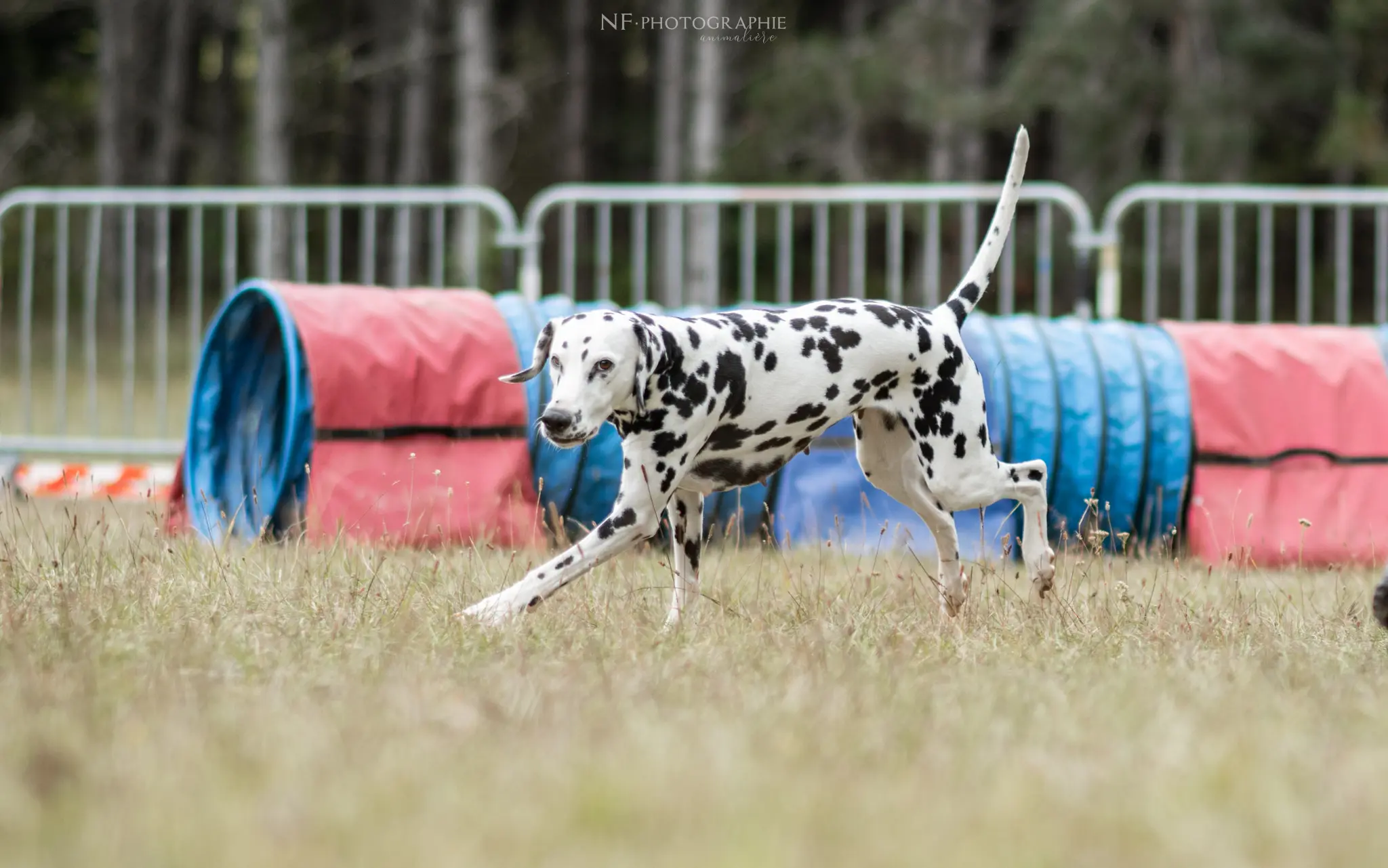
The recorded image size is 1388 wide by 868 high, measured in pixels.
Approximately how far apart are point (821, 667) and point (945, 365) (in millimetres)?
1366

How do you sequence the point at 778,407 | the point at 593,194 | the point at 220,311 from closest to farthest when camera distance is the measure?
the point at 778,407
the point at 220,311
the point at 593,194

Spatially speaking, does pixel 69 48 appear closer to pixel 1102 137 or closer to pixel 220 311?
pixel 1102 137

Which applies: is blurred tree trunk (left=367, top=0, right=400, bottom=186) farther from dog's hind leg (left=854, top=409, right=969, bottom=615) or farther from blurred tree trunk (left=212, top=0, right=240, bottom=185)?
dog's hind leg (left=854, top=409, right=969, bottom=615)

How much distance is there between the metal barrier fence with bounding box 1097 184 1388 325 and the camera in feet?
27.2

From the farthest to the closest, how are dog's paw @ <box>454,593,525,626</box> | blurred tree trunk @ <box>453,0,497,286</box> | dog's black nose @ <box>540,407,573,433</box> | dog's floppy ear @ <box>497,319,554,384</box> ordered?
blurred tree trunk @ <box>453,0,497,286</box> → dog's floppy ear @ <box>497,319,554,384</box> → dog's paw @ <box>454,593,525,626</box> → dog's black nose @ <box>540,407,573,433</box>

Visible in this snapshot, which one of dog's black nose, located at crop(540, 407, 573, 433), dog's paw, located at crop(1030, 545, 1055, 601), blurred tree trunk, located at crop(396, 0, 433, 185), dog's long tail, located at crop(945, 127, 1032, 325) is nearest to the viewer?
dog's black nose, located at crop(540, 407, 573, 433)

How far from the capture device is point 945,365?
15.0 feet

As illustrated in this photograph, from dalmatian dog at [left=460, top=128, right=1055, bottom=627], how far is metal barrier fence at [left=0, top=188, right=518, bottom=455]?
4078 mm

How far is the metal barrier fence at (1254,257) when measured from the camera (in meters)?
8.28

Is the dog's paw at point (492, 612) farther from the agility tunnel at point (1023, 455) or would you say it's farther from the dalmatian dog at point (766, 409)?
the agility tunnel at point (1023, 455)

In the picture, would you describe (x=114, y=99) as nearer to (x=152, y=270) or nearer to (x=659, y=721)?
(x=152, y=270)

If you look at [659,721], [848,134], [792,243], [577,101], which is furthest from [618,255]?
[659,721]

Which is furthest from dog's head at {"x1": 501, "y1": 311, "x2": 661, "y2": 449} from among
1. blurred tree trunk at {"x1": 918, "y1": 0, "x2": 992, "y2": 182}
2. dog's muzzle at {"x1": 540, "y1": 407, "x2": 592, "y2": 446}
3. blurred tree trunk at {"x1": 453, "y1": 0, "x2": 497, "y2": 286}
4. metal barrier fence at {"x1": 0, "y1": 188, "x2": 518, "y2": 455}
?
blurred tree trunk at {"x1": 918, "y1": 0, "x2": 992, "y2": 182}

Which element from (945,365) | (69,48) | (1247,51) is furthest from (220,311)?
(69,48)
